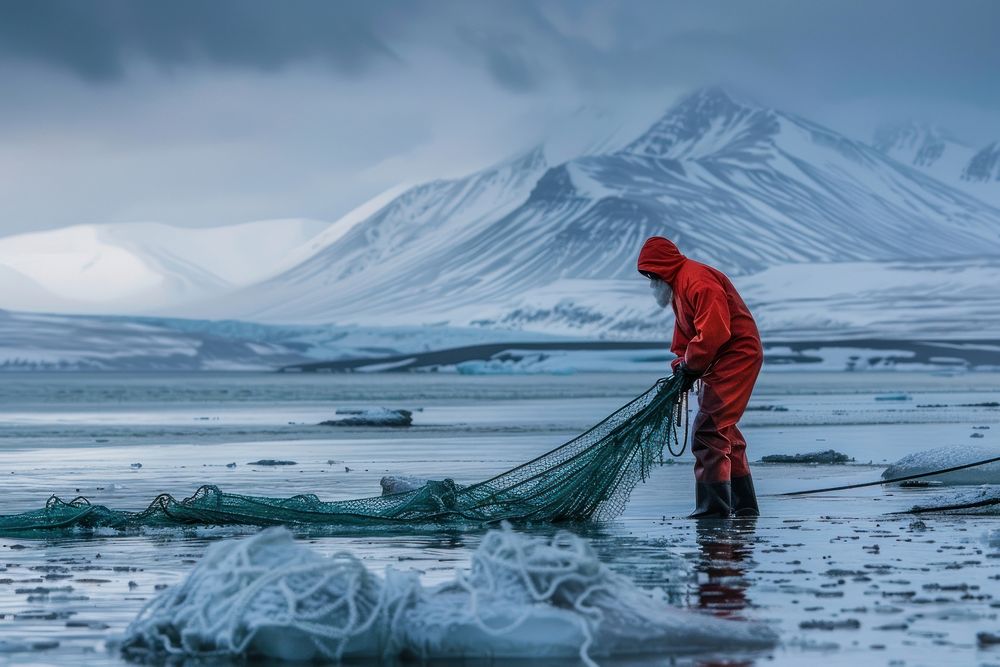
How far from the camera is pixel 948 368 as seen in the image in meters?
132

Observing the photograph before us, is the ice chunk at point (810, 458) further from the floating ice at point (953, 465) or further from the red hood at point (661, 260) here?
the red hood at point (661, 260)

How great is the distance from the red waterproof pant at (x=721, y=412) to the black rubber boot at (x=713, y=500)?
60 millimetres

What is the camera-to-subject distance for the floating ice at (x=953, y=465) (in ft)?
52.7

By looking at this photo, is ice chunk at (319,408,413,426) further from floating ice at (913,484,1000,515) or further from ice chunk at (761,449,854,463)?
floating ice at (913,484,1000,515)

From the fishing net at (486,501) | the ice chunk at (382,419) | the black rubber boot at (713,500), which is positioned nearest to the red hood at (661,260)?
the fishing net at (486,501)

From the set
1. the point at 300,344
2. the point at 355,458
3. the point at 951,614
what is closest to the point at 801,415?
the point at 355,458

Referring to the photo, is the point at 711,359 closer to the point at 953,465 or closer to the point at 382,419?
the point at 953,465

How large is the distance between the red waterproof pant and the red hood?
70 centimetres

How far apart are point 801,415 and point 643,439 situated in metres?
25.4

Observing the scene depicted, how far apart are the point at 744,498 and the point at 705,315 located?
4.98 ft

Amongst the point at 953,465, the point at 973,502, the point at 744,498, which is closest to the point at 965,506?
the point at 973,502

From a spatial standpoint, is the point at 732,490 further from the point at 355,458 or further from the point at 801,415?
the point at 801,415

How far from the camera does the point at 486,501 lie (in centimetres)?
1302

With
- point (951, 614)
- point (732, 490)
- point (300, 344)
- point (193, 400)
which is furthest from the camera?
point (300, 344)
